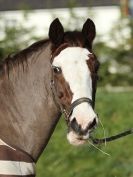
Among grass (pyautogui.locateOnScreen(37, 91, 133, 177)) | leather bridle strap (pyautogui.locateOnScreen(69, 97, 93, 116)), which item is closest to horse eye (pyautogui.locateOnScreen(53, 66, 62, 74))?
leather bridle strap (pyautogui.locateOnScreen(69, 97, 93, 116))

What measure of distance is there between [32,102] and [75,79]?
428 millimetres

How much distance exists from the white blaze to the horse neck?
0.63 feet

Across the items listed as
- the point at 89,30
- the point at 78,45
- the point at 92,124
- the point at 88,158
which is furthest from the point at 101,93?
the point at 92,124

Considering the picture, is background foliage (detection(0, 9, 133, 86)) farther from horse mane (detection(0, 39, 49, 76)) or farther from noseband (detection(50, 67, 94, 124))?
noseband (detection(50, 67, 94, 124))

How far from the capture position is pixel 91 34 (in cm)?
451

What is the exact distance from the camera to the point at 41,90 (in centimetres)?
444

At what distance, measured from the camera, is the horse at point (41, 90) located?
4195 millimetres

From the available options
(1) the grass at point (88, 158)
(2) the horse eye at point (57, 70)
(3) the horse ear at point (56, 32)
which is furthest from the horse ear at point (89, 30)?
(1) the grass at point (88, 158)

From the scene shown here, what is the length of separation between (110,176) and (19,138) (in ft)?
15.3

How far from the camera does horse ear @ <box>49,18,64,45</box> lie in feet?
14.3

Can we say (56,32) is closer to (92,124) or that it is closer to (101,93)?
(92,124)

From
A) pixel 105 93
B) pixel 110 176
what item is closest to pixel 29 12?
pixel 105 93

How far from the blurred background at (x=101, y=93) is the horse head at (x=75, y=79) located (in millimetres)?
4083

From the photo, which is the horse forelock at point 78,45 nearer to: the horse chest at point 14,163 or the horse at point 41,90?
the horse at point 41,90
